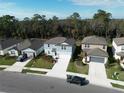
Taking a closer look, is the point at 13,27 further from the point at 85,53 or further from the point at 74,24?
the point at 85,53

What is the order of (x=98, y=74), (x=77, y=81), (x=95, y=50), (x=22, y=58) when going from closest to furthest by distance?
(x=77, y=81) < (x=98, y=74) < (x=95, y=50) < (x=22, y=58)

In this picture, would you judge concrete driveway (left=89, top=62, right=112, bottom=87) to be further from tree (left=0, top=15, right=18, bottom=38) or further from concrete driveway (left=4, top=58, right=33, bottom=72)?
tree (left=0, top=15, right=18, bottom=38)

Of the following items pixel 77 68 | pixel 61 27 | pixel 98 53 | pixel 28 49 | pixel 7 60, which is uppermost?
pixel 61 27

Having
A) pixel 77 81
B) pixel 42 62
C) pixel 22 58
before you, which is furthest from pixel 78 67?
pixel 22 58

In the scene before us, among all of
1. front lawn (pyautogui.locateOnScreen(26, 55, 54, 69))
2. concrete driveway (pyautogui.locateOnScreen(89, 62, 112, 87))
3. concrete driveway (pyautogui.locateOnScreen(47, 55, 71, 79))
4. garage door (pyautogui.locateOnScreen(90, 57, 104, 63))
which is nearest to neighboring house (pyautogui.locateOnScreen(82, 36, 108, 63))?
garage door (pyautogui.locateOnScreen(90, 57, 104, 63))

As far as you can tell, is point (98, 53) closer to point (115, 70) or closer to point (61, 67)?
point (115, 70)
